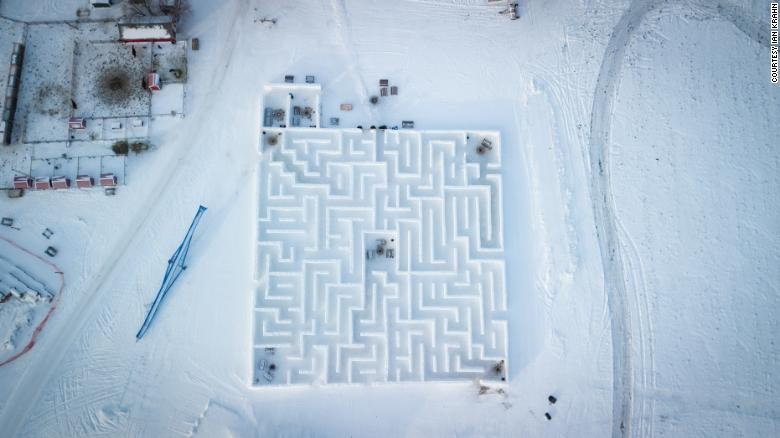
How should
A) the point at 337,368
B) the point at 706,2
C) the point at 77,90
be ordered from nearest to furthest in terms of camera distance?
1. the point at 337,368
2. the point at 77,90
3. the point at 706,2

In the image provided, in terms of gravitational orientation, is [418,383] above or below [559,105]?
below

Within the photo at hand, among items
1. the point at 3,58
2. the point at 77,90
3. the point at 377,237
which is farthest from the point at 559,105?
the point at 3,58

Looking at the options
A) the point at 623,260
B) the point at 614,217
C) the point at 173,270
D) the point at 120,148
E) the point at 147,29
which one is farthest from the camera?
the point at 614,217

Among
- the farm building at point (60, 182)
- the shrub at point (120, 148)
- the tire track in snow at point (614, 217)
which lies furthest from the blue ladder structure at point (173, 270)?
the tire track in snow at point (614, 217)

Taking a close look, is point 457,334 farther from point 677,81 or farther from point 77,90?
point 77,90

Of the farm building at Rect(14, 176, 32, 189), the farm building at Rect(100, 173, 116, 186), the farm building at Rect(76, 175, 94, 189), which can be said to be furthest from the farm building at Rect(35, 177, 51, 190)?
the farm building at Rect(100, 173, 116, 186)

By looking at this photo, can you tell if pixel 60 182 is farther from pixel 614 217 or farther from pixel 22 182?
pixel 614 217

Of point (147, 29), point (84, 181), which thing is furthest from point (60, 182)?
point (147, 29)
